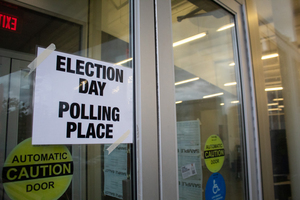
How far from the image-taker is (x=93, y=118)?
0.97 m

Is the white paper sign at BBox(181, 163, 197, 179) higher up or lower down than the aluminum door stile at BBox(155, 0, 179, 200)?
lower down

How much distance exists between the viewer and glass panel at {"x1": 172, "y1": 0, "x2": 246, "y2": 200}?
1447 mm

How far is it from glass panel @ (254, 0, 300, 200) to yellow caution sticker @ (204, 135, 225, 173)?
0.50 m

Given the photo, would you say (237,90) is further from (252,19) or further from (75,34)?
(75,34)

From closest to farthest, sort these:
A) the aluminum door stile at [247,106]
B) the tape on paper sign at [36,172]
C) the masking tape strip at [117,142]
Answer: the tape on paper sign at [36,172] → the masking tape strip at [117,142] → the aluminum door stile at [247,106]

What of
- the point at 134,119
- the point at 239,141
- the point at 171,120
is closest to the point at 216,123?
the point at 239,141

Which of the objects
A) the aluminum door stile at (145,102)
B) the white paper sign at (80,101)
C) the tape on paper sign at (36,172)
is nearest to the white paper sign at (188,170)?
the aluminum door stile at (145,102)

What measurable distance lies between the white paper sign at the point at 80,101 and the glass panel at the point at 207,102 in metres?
0.43

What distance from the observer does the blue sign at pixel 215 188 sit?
1.52 m

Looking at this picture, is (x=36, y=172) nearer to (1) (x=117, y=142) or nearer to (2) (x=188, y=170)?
(1) (x=117, y=142)

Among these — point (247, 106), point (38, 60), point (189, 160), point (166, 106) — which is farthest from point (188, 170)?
point (38, 60)

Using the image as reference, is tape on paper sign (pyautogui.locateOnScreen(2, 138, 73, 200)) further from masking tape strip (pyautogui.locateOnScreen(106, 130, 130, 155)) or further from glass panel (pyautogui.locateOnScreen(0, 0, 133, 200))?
masking tape strip (pyautogui.locateOnScreen(106, 130, 130, 155))

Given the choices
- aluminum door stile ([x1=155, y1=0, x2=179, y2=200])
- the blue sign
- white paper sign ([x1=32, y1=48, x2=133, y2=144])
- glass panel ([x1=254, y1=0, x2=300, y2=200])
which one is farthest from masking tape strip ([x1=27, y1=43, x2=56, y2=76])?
glass panel ([x1=254, y1=0, x2=300, y2=200])

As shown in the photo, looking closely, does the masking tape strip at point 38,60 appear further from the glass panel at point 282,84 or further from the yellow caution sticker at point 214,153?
the glass panel at point 282,84
